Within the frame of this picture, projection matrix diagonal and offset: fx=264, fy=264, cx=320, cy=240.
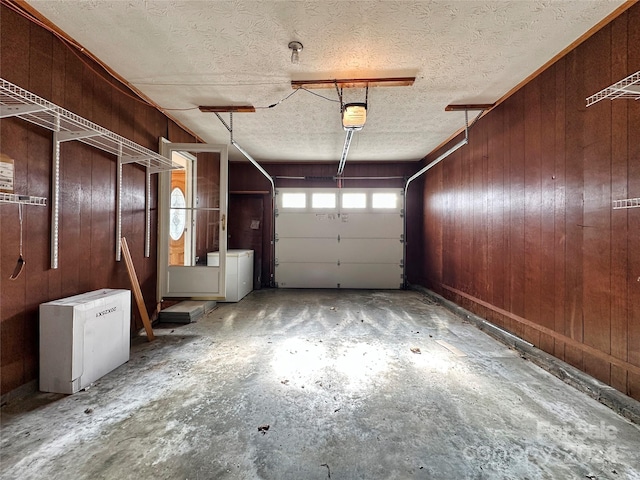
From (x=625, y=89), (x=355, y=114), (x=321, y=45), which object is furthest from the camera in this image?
(x=355, y=114)

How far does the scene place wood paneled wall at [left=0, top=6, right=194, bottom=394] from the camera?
163 centimetres

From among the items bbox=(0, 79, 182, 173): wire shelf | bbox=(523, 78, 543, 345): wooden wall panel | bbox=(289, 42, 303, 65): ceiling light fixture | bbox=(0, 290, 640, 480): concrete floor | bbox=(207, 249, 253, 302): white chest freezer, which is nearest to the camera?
bbox=(0, 290, 640, 480): concrete floor

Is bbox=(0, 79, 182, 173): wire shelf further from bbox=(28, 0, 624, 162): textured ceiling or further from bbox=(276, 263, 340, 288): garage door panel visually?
bbox=(276, 263, 340, 288): garage door panel

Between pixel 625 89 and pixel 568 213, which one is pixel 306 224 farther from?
pixel 625 89

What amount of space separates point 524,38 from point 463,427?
263 centimetres

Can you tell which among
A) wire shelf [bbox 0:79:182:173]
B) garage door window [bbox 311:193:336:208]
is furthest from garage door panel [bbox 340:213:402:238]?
wire shelf [bbox 0:79:182:173]

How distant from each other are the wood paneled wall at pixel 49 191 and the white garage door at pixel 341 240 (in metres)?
3.01

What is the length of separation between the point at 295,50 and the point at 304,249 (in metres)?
3.83

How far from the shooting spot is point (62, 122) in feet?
6.01

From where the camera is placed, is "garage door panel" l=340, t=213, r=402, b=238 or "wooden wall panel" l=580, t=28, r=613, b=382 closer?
"wooden wall panel" l=580, t=28, r=613, b=382

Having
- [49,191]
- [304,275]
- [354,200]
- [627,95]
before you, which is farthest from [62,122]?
[354,200]

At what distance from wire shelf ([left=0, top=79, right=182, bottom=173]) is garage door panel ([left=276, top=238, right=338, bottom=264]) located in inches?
116

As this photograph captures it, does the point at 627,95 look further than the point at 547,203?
No

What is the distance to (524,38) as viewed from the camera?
1.91 m
